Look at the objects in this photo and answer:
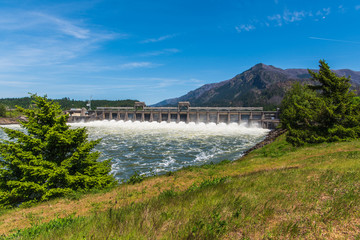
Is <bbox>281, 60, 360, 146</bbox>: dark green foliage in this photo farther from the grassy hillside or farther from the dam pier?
the dam pier

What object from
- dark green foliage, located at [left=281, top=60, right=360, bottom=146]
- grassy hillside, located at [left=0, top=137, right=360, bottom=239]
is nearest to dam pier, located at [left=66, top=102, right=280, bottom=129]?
dark green foliage, located at [left=281, top=60, right=360, bottom=146]

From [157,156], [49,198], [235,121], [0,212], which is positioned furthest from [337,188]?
[235,121]

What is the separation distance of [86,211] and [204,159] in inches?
691

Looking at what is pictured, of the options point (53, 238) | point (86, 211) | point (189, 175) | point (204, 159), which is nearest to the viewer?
point (53, 238)

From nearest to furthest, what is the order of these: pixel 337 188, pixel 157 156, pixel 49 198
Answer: pixel 337 188 → pixel 49 198 → pixel 157 156

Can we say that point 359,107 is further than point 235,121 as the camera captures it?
No

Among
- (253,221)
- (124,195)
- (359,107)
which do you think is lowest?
(124,195)

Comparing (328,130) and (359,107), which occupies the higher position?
(359,107)

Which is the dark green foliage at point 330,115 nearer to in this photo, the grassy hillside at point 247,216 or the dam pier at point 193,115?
the grassy hillside at point 247,216

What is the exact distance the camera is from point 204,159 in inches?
956

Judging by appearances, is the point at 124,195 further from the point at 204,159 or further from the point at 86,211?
the point at 204,159

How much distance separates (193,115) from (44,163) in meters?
Result: 61.4

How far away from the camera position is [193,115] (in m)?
70.8

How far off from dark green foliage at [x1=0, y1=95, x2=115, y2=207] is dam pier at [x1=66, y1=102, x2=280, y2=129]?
2133 inches
